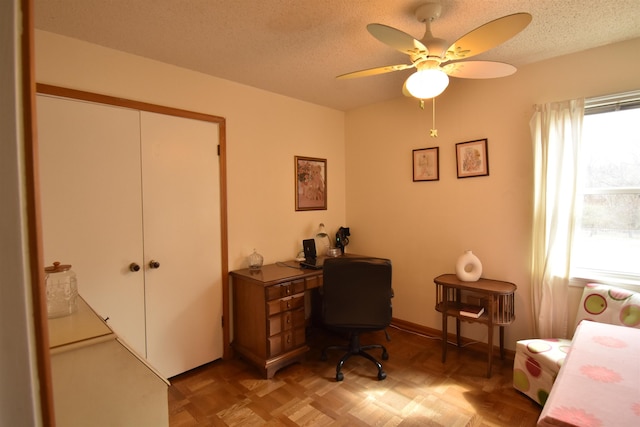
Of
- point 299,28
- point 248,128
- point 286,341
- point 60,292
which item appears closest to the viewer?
point 60,292

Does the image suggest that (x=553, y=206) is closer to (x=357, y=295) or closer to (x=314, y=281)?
(x=357, y=295)

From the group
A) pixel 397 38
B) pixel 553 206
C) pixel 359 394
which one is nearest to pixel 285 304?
pixel 359 394

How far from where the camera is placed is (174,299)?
8.29 feet

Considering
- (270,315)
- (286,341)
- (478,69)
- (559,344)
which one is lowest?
(286,341)

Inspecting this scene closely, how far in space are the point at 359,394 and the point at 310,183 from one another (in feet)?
7.00

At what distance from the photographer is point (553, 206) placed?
2.41m

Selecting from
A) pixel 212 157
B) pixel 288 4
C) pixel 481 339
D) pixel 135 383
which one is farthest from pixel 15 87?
pixel 481 339

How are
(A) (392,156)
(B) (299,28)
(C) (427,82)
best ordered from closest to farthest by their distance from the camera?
(C) (427,82), (B) (299,28), (A) (392,156)

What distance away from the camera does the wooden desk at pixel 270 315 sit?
8.31ft

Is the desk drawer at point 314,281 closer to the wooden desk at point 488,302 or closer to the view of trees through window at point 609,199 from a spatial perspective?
the wooden desk at point 488,302

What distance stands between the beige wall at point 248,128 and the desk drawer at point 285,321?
0.66 metres

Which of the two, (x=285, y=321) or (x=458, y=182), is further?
(x=458, y=182)

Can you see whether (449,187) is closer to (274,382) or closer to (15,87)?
(274,382)

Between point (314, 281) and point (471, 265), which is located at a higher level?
point (471, 265)
